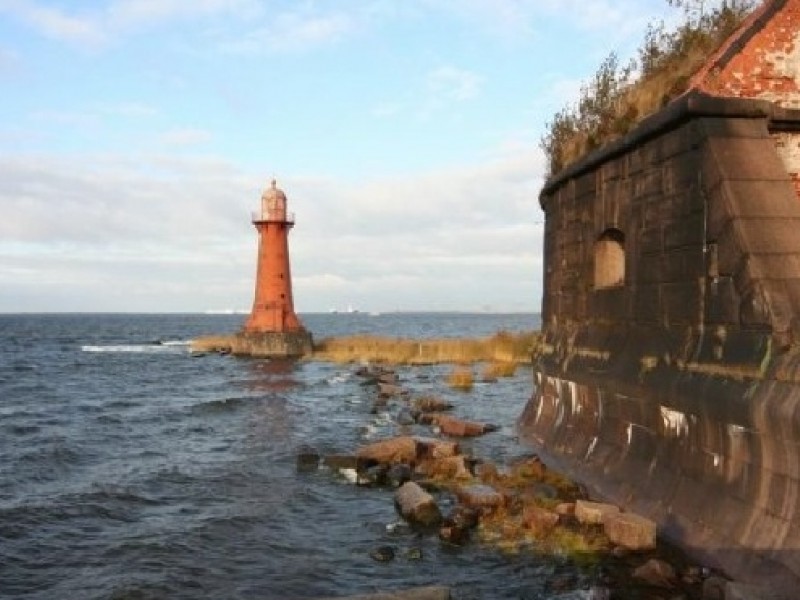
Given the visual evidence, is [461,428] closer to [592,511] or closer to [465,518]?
[465,518]

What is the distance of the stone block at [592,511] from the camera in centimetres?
954

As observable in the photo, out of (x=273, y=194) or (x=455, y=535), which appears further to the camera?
(x=273, y=194)

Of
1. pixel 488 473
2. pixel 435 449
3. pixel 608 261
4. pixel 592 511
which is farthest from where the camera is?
pixel 435 449

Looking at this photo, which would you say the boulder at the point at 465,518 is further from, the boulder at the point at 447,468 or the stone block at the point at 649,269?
the stone block at the point at 649,269

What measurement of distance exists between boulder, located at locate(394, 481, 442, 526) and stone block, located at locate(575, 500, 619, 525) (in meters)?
2.00

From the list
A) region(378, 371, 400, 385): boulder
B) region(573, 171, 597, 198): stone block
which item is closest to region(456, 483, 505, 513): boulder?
A: region(573, 171, 597, 198): stone block

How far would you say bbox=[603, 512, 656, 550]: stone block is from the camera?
8.70m

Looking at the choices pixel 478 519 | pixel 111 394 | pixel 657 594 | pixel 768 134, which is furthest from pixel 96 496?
pixel 111 394

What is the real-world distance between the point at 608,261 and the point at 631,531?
512cm

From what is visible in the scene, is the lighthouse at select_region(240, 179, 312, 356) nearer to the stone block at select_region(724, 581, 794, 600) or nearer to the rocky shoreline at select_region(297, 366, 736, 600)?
the rocky shoreline at select_region(297, 366, 736, 600)

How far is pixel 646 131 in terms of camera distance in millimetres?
10141

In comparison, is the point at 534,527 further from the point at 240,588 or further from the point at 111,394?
the point at 111,394

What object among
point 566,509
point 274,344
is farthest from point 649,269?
point 274,344

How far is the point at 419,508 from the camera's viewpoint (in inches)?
431
